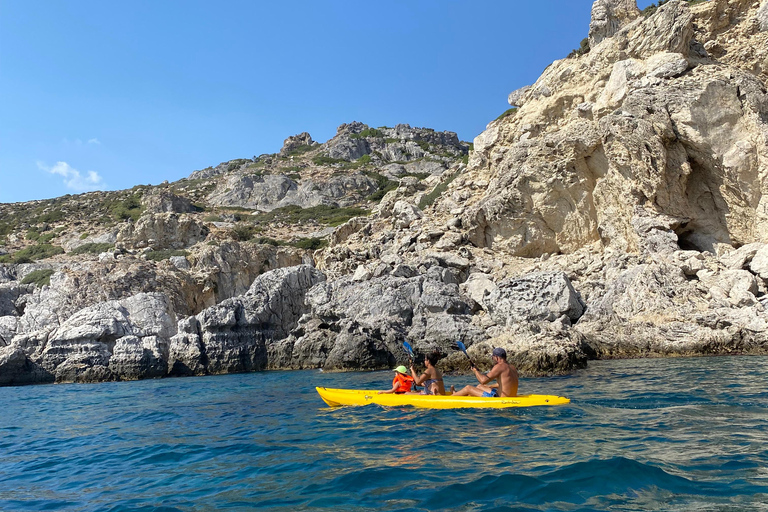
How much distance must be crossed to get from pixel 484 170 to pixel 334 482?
1021 inches

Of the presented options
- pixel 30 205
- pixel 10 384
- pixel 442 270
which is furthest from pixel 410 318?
pixel 30 205

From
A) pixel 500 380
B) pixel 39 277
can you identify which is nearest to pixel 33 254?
pixel 39 277

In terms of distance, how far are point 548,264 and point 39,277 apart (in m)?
28.2

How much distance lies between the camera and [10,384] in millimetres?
20578

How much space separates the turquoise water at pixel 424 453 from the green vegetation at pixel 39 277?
20.3 m

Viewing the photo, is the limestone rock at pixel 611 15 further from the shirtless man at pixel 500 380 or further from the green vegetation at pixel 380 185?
the green vegetation at pixel 380 185

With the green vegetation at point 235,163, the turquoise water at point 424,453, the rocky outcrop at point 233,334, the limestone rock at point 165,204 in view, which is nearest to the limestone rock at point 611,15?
the turquoise water at point 424,453

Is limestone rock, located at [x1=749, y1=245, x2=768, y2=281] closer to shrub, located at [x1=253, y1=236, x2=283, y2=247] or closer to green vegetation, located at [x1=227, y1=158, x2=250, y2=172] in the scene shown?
shrub, located at [x1=253, y1=236, x2=283, y2=247]

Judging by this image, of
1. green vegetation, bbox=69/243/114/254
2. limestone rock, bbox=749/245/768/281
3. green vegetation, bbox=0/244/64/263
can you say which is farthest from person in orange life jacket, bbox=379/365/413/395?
green vegetation, bbox=0/244/64/263

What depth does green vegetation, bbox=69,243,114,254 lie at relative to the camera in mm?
39188

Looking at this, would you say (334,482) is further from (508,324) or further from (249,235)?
(249,235)

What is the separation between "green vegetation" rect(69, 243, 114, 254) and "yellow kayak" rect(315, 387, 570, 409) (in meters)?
34.1

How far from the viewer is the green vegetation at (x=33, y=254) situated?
37438mm

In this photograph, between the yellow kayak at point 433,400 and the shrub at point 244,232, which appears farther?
the shrub at point 244,232
